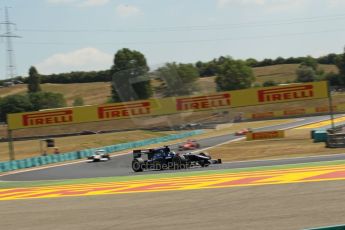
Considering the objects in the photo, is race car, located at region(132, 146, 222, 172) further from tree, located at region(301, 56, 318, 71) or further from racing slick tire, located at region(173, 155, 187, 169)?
tree, located at region(301, 56, 318, 71)

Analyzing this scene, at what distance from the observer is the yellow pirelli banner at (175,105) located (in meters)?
39.1

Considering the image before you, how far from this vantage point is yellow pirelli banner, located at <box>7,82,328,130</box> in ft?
128

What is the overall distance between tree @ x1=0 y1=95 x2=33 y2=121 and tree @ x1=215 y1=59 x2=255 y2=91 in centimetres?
4921

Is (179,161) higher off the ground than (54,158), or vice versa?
(179,161)

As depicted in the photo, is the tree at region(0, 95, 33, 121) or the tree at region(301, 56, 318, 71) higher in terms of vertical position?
the tree at region(301, 56, 318, 71)

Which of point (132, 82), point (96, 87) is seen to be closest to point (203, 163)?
point (132, 82)

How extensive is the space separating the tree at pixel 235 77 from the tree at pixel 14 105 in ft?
161

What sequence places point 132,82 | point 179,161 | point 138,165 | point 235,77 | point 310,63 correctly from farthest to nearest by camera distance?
point 310,63
point 235,77
point 132,82
point 138,165
point 179,161

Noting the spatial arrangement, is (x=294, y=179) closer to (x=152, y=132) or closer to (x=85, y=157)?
(x=85, y=157)

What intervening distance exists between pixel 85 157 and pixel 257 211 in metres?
40.7

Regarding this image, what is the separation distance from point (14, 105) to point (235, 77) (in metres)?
57.5

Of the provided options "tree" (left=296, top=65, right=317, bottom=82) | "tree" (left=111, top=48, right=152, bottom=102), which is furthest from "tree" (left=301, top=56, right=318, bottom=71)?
"tree" (left=111, top=48, right=152, bottom=102)

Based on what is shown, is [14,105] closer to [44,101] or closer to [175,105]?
[44,101]

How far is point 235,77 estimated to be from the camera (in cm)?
14050
